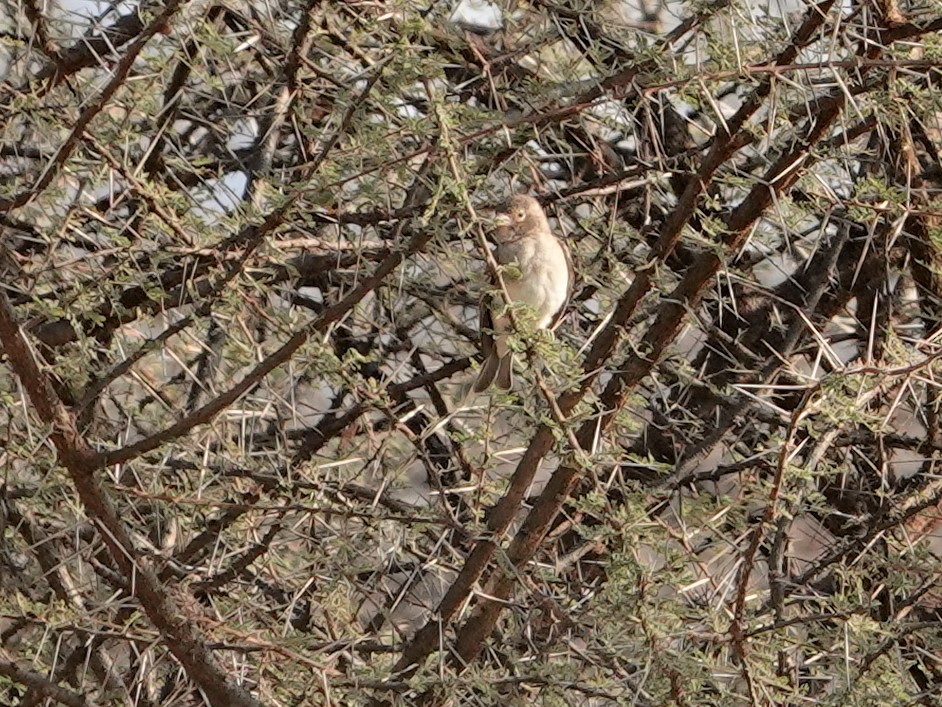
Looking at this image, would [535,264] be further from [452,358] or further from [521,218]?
[452,358]

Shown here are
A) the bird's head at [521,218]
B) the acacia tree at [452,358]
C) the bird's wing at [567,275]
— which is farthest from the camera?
the bird's wing at [567,275]

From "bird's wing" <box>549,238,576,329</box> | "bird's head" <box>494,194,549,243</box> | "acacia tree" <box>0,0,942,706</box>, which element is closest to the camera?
"acacia tree" <box>0,0,942,706</box>

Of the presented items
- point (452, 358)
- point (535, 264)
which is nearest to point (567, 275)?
point (535, 264)

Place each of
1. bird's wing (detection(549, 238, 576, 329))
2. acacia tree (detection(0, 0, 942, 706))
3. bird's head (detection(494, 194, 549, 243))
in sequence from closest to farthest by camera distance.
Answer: acacia tree (detection(0, 0, 942, 706)), bird's head (detection(494, 194, 549, 243)), bird's wing (detection(549, 238, 576, 329))

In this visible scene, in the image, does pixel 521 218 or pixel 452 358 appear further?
pixel 452 358

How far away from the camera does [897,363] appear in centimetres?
238

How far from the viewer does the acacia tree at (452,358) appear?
7.82 feet

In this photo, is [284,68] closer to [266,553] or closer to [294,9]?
[294,9]

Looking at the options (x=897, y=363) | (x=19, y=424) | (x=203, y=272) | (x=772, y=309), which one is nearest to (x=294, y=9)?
Answer: (x=203, y=272)

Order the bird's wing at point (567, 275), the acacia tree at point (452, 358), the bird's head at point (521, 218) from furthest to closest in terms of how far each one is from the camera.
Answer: the bird's wing at point (567, 275)
the bird's head at point (521, 218)
the acacia tree at point (452, 358)

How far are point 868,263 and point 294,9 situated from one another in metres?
1.48

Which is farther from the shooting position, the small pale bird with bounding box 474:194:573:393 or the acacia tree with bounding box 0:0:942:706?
the small pale bird with bounding box 474:194:573:393

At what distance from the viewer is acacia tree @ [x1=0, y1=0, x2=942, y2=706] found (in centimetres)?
238

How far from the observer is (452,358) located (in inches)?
148
